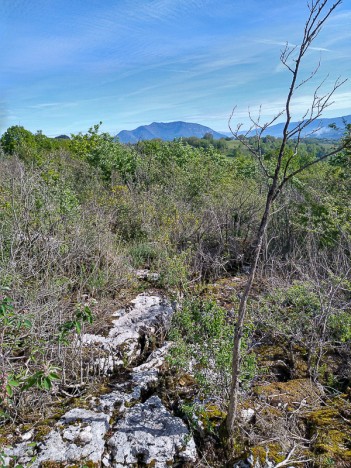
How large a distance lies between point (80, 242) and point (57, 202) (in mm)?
1008

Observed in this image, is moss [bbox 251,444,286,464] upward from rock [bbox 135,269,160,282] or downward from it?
downward

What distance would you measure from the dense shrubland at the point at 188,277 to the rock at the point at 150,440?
0.23 meters

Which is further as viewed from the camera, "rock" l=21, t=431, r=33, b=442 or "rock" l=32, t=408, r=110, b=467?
"rock" l=21, t=431, r=33, b=442

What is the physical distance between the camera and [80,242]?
16.4 ft

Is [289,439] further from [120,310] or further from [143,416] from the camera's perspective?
[120,310]

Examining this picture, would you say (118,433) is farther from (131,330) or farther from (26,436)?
(131,330)

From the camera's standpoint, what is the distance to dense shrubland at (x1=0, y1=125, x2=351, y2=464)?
117 inches

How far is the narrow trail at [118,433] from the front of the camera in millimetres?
2475

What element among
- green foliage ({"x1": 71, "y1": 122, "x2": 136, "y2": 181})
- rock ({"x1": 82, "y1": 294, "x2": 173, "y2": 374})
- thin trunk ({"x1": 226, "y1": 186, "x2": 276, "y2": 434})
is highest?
Answer: green foliage ({"x1": 71, "y1": 122, "x2": 136, "y2": 181})

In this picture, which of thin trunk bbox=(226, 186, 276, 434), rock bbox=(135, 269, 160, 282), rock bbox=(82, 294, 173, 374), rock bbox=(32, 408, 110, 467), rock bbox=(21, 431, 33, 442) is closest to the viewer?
thin trunk bbox=(226, 186, 276, 434)

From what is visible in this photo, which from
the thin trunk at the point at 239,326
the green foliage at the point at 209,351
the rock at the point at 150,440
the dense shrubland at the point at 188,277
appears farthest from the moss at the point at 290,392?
the rock at the point at 150,440

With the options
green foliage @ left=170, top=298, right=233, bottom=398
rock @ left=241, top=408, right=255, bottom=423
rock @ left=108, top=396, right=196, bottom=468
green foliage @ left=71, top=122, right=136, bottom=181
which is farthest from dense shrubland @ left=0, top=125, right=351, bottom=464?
green foliage @ left=71, top=122, right=136, bottom=181

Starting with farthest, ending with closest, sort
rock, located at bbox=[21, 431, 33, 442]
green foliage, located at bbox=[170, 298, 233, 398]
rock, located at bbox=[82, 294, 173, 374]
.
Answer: rock, located at bbox=[82, 294, 173, 374] → green foliage, located at bbox=[170, 298, 233, 398] → rock, located at bbox=[21, 431, 33, 442]

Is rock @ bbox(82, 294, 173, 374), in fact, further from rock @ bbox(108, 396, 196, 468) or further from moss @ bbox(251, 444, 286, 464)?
moss @ bbox(251, 444, 286, 464)
